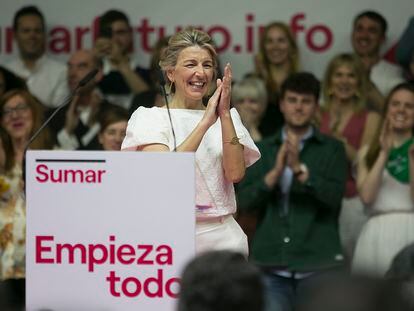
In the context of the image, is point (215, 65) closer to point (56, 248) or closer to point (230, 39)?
point (56, 248)

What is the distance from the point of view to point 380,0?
930 cm

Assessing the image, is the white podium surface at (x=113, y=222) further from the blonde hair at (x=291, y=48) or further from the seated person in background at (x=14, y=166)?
the blonde hair at (x=291, y=48)

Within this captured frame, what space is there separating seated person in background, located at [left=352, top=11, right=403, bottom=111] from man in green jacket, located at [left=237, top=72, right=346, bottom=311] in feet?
3.22

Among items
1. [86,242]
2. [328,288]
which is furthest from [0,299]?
[86,242]

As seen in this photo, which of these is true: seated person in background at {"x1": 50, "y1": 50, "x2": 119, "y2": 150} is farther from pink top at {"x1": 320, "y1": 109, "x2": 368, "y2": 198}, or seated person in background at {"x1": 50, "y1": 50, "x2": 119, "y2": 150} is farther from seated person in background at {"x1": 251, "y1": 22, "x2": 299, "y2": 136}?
pink top at {"x1": 320, "y1": 109, "x2": 368, "y2": 198}

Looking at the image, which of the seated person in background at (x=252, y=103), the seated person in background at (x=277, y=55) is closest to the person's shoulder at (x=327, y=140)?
the seated person in background at (x=252, y=103)

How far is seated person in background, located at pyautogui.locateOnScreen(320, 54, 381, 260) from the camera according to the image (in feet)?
28.2

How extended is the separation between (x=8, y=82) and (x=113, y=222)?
454cm

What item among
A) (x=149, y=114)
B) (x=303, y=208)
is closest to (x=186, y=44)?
(x=149, y=114)

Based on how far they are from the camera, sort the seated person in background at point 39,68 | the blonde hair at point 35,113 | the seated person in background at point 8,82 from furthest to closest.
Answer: the seated person in background at point 39,68 < the seated person in background at point 8,82 < the blonde hair at point 35,113

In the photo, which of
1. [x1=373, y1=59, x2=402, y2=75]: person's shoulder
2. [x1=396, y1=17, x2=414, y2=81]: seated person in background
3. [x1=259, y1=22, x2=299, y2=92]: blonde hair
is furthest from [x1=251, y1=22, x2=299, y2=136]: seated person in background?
[x1=396, y1=17, x2=414, y2=81]: seated person in background

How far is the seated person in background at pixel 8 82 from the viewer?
30.4 ft

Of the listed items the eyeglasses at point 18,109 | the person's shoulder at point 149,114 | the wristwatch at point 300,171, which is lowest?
the wristwatch at point 300,171

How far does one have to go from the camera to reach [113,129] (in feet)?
26.9
